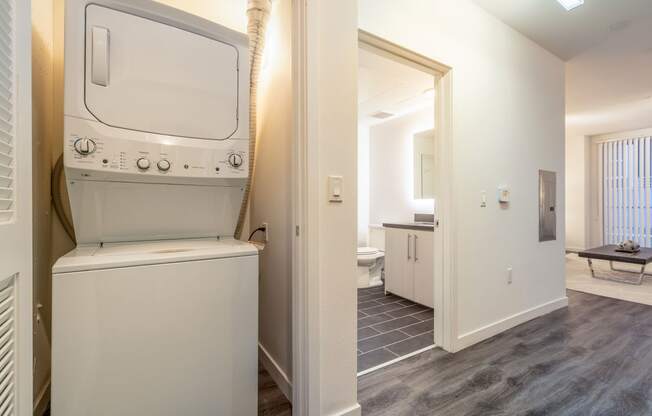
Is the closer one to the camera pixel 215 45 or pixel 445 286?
pixel 215 45

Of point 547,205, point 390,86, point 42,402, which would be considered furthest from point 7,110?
point 547,205

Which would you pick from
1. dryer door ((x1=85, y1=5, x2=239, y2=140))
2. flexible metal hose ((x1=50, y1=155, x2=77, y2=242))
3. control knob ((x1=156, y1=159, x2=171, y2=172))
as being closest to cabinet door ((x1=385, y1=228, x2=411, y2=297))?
dryer door ((x1=85, y1=5, x2=239, y2=140))

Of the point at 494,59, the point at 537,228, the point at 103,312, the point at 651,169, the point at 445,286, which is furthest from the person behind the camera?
the point at 651,169

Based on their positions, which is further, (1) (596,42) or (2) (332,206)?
(1) (596,42)

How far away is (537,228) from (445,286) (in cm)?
131

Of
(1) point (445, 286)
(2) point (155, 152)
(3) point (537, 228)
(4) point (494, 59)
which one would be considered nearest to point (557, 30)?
(4) point (494, 59)

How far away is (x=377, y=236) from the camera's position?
430 cm

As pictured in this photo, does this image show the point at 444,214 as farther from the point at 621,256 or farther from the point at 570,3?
the point at 621,256

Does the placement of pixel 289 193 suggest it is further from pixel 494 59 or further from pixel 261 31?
pixel 494 59

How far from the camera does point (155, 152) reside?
118 centimetres

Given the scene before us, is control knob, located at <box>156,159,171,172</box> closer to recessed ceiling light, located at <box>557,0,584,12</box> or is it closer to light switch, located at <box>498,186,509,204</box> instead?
light switch, located at <box>498,186,509,204</box>

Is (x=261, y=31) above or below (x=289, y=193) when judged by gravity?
above

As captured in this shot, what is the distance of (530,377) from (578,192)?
238 inches

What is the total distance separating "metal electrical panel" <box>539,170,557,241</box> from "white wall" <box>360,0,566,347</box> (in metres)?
0.08
